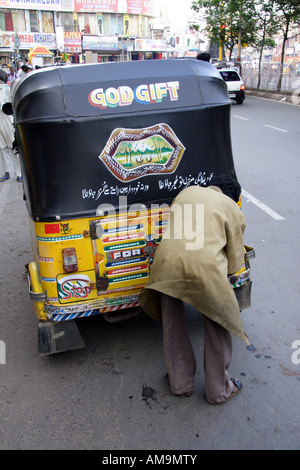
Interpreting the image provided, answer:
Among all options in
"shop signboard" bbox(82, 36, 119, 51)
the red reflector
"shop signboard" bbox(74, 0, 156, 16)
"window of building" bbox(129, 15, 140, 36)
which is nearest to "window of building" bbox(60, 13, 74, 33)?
"shop signboard" bbox(74, 0, 156, 16)

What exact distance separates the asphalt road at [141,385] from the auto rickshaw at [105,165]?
14.3 inches

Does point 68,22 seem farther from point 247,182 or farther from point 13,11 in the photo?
point 247,182

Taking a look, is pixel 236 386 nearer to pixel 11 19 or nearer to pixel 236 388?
pixel 236 388

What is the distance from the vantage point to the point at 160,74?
3.22 metres

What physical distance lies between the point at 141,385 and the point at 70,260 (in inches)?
42.1

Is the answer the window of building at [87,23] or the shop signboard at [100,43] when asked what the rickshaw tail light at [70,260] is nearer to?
the shop signboard at [100,43]

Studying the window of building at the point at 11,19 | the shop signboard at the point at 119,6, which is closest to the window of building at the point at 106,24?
the shop signboard at the point at 119,6

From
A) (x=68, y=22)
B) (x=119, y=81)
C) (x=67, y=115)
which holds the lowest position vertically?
(x=67, y=115)

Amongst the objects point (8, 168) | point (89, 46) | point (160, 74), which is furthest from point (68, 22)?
point (160, 74)

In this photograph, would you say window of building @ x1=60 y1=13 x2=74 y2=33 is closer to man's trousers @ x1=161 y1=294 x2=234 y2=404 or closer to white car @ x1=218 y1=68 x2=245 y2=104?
white car @ x1=218 y1=68 x2=245 y2=104

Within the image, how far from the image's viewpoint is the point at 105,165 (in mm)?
3129

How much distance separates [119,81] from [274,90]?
28.1m

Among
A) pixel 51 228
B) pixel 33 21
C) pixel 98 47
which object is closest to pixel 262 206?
pixel 51 228

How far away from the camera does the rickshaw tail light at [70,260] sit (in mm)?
3139
